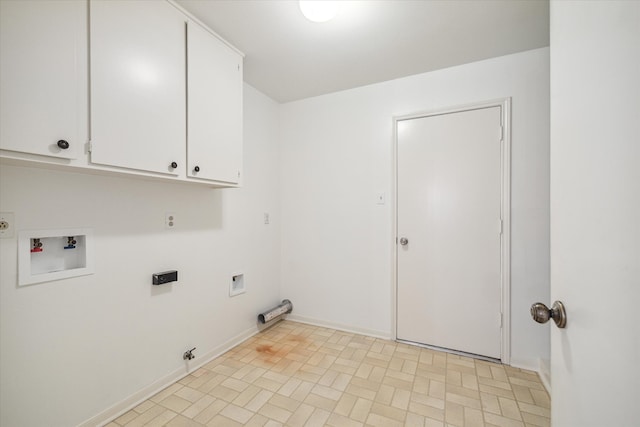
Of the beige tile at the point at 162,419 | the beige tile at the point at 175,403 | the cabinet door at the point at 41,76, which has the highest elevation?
the cabinet door at the point at 41,76

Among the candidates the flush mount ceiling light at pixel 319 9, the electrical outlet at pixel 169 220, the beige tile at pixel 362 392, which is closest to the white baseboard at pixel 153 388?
the electrical outlet at pixel 169 220

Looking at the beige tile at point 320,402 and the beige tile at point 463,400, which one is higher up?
the beige tile at point 463,400

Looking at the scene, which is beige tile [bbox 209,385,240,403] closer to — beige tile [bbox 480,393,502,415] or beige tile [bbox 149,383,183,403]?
beige tile [bbox 149,383,183,403]

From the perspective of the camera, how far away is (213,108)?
6.06 ft

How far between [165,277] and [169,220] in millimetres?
396

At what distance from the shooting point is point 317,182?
2895 mm

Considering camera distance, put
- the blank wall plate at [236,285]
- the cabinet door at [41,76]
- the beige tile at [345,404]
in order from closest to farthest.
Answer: the cabinet door at [41,76] → the beige tile at [345,404] → the blank wall plate at [236,285]

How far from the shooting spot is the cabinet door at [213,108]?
5.58 feet

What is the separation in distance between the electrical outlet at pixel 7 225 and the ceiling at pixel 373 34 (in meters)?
1.44

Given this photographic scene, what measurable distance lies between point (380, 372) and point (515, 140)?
2063 millimetres

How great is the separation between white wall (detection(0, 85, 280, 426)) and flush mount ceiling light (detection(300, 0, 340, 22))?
3.90 feet

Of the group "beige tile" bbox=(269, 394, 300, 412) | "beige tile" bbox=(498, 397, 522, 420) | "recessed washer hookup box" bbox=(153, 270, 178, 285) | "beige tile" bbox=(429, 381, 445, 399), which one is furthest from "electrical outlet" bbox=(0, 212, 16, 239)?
"beige tile" bbox=(498, 397, 522, 420)

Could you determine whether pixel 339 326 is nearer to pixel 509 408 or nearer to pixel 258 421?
pixel 258 421

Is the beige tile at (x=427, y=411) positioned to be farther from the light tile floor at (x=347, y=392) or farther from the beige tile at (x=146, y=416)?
the beige tile at (x=146, y=416)
